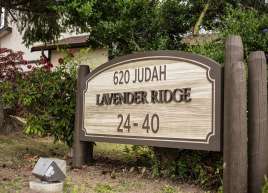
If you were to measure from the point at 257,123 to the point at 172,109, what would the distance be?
1224mm

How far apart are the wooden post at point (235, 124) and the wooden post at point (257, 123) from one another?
118mm

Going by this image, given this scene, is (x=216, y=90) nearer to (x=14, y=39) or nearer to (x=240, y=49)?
(x=240, y=49)

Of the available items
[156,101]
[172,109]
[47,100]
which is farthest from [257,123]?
[47,100]

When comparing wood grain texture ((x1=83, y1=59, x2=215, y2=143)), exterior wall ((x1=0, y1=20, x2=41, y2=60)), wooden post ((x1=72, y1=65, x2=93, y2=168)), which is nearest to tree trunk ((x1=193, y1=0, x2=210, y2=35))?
wooden post ((x1=72, y1=65, x2=93, y2=168))

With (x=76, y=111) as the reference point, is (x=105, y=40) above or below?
above

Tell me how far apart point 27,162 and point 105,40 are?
20.9ft

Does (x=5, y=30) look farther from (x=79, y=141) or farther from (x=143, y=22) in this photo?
(x=79, y=141)

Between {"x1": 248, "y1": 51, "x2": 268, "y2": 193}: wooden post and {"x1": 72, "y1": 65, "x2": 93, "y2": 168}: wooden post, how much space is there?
3.18 m

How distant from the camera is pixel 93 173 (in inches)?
297

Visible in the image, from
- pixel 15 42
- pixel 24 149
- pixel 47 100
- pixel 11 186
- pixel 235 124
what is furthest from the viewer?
pixel 15 42

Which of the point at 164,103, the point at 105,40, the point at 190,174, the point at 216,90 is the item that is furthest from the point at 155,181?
the point at 105,40

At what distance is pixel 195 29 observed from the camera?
13.8 metres

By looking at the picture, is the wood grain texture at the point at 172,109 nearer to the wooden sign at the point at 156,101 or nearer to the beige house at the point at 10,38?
the wooden sign at the point at 156,101

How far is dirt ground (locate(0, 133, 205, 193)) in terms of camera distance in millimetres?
6305
